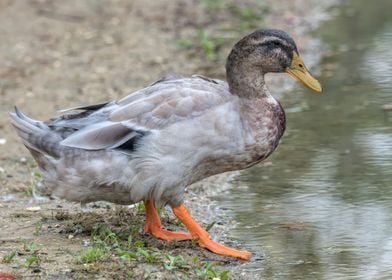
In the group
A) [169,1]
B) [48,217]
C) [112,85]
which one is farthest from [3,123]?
[169,1]

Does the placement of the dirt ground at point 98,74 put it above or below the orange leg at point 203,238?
below

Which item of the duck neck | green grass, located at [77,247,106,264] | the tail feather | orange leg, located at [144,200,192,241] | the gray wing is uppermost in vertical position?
the duck neck

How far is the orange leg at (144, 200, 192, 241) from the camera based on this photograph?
6.37 meters

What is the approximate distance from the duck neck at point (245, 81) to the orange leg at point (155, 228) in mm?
871

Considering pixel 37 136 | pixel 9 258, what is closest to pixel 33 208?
pixel 37 136

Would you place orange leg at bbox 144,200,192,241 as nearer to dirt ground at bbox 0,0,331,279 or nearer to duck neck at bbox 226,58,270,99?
dirt ground at bbox 0,0,331,279

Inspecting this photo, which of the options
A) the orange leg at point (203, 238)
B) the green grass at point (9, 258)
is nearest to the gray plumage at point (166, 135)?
the orange leg at point (203, 238)

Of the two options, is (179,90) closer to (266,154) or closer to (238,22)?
(266,154)

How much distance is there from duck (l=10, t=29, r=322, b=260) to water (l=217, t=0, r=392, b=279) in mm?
460

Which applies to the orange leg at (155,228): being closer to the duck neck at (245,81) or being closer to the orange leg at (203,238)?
the orange leg at (203,238)

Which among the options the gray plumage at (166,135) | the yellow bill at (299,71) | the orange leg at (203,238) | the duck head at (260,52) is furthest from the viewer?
the yellow bill at (299,71)

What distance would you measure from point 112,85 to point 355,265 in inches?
183

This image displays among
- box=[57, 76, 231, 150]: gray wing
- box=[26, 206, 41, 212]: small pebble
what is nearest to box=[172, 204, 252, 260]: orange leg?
box=[57, 76, 231, 150]: gray wing

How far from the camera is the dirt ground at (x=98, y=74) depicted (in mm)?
5855
